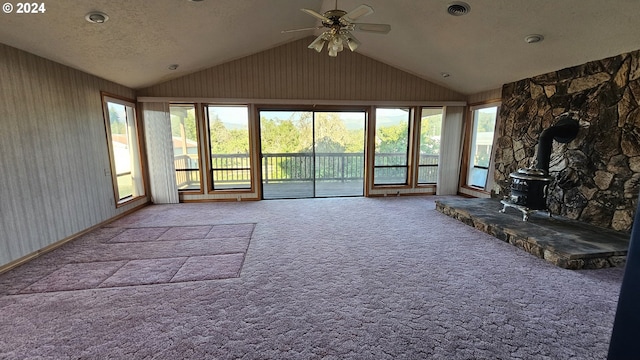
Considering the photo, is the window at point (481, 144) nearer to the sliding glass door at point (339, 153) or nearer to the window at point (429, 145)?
the window at point (429, 145)

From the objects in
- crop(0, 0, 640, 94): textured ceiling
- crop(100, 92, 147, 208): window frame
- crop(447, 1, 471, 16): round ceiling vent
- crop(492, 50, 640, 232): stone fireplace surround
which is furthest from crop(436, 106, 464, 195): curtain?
crop(100, 92, 147, 208): window frame

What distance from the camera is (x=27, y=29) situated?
266cm

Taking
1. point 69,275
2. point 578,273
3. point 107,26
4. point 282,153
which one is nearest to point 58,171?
point 69,275

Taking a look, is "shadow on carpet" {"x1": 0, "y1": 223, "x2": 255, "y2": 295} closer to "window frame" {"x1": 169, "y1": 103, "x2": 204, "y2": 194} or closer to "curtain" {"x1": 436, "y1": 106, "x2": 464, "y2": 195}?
"window frame" {"x1": 169, "y1": 103, "x2": 204, "y2": 194}

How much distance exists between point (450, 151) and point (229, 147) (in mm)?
Answer: 5044

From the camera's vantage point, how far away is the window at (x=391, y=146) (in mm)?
6168

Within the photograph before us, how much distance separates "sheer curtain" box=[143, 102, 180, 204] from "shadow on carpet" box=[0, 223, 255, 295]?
1.67 metres

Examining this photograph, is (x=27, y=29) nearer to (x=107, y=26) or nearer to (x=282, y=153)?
(x=107, y=26)

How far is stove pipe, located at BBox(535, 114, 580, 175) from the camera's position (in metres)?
3.77

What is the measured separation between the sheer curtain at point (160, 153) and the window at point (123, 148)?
0.21 m

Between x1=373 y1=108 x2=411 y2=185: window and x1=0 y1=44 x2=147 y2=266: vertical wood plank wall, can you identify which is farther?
x1=373 y1=108 x2=411 y2=185: window

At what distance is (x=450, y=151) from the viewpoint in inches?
243

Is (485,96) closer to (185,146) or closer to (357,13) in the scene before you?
(357,13)

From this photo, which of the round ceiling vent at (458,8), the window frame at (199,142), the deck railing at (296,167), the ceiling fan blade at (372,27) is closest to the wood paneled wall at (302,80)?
the window frame at (199,142)
